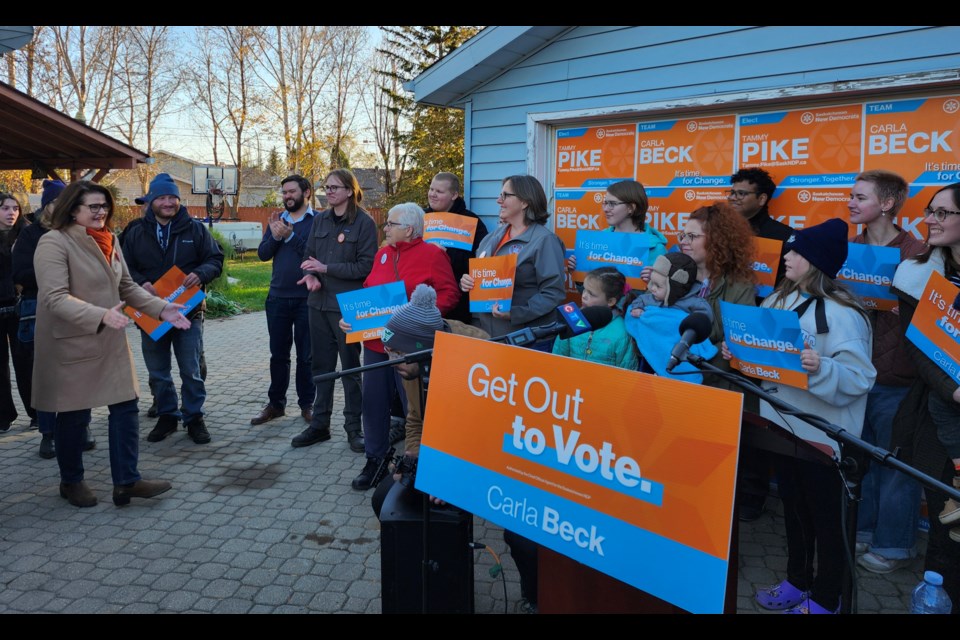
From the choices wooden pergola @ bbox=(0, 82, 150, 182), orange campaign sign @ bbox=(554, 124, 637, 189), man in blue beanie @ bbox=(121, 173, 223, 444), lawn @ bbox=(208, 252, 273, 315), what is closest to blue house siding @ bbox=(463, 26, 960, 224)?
orange campaign sign @ bbox=(554, 124, 637, 189)

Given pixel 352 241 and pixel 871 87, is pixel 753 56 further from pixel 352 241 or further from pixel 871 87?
pixel 352 241

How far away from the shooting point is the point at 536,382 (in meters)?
2.25

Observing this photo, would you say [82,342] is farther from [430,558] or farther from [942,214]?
[942,214]

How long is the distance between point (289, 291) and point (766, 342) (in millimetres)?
4398

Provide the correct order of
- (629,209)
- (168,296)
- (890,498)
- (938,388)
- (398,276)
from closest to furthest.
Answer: (938,388) < (890,498) < (629,209) < (398,276) < (168,296)

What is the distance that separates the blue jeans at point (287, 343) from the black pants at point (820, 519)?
444 cm

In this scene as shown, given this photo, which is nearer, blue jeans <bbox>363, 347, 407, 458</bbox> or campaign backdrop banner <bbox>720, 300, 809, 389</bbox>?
campaign backdrop banner <bbox>720, 300, 809, 389</bbox>

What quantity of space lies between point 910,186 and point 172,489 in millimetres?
5658

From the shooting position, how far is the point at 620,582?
8.43 feet

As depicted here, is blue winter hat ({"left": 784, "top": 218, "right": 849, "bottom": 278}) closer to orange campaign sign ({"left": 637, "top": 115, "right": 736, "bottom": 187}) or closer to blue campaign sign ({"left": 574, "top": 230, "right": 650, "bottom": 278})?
blue campaign sign ({"left": 574, "top": 230, "right": 650, "bottom": 278})

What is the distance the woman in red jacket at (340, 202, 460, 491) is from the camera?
4.79 m

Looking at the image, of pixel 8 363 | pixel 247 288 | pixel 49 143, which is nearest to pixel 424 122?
pixel 247 288

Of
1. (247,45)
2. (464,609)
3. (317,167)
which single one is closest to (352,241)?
(464,609)

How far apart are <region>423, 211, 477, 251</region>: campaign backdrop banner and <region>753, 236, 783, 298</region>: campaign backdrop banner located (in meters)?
2.26
